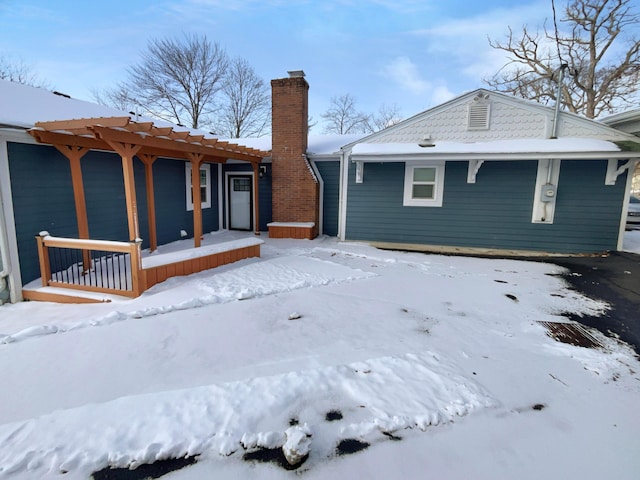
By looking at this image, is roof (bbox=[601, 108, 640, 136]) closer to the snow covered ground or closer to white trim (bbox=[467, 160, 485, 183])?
white trim (bbox=[467, 160, 485, 183])

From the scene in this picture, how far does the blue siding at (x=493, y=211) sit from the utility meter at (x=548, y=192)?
0.77ft

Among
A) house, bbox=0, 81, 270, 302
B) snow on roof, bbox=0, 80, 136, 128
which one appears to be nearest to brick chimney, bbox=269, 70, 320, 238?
house, bbox=0, 81, 270, 302

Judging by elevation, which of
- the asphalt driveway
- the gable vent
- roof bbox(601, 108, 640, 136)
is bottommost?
the asphalt driveway

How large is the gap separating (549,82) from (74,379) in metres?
24.1

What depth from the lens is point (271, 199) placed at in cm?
1071

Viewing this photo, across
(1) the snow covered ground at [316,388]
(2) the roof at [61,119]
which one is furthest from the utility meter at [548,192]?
(2) the roof at [61,119]

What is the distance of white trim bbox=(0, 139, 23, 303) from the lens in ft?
15.7

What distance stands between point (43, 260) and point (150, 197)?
256cm

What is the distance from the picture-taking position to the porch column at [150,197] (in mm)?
7082

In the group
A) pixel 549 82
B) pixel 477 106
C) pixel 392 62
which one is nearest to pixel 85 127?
pixel 477 106

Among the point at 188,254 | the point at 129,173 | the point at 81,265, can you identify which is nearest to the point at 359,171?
the point at 188,254

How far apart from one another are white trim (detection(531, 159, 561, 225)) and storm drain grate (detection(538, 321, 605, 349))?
15.8 ft

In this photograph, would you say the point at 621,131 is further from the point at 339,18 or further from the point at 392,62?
the point at 392,62

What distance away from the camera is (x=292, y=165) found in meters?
9.67
